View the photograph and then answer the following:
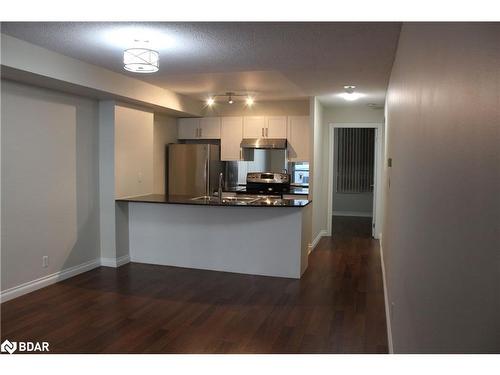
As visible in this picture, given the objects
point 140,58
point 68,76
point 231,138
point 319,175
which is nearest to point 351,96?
point 319,175

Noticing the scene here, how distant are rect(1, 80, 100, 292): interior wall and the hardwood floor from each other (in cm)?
33

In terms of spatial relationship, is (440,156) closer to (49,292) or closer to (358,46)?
(358,46)

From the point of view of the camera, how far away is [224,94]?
247 inches

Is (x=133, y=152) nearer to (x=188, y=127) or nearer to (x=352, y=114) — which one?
(x=188, y=127)

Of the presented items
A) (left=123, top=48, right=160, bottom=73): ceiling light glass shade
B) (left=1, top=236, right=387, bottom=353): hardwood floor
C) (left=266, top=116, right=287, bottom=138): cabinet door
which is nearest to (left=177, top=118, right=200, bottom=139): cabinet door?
(left=266, top=116, right=287, bottom=138): cabinet door

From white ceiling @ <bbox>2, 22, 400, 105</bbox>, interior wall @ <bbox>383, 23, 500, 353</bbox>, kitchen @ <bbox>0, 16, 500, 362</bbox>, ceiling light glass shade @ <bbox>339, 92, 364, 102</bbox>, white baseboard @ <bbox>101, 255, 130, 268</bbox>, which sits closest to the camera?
interior wall @ <bbox>383, 23, 500, 353</bbox>

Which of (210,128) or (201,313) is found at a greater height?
(210,128)

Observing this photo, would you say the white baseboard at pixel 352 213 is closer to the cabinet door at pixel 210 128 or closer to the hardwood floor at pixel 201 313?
the cabinet door at pixel 210 128

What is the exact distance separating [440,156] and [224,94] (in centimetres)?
526

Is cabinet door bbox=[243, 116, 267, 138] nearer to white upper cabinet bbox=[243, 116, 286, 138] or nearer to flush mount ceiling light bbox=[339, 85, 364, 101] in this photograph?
white upper cabinet bbox=[243, 116, 286, 138]

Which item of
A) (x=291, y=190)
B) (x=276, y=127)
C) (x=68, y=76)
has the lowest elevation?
(x=291, y=190)

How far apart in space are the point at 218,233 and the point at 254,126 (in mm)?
2537

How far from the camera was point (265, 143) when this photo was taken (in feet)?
22.6

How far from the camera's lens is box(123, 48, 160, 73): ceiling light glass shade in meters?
3.44
